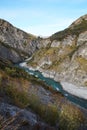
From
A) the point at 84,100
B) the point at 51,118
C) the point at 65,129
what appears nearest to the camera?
the point at 65,129

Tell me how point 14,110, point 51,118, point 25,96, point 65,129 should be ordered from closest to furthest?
point 14,110
point 65,129
point 51,118
point 25,96

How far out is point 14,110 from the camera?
49.0 ft

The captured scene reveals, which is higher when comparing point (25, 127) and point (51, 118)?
point (25, 127)

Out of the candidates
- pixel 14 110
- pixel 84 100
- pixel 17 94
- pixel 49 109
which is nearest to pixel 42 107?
pixel 49 109

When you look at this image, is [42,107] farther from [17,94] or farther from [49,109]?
[17,94]

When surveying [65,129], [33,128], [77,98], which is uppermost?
[33,128]

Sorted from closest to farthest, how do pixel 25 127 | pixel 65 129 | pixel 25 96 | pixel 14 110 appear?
pixel 25 127 < pixel 14 110 < pixel 65 129 < pixel 25 96

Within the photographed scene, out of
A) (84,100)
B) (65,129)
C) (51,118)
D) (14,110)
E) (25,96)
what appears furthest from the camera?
(84,100)

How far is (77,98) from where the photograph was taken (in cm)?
16400

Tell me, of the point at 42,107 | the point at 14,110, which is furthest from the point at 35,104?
the point at 14,110

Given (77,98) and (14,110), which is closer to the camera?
(14,110)

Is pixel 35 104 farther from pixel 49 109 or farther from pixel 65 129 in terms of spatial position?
pixel 65 129

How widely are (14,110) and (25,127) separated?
1.40 metres

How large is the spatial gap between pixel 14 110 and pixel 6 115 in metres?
1.15
